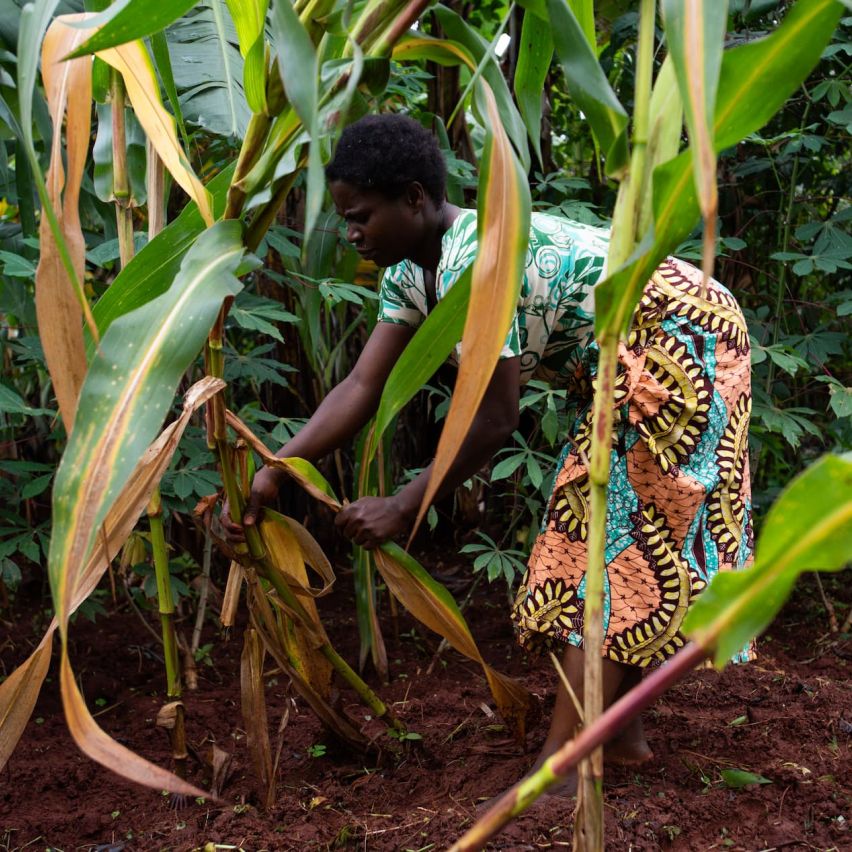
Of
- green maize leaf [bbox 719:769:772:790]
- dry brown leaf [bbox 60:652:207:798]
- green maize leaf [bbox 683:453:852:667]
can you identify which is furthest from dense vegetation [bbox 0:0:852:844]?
green maize leaf [bbox 719:769:772:790]

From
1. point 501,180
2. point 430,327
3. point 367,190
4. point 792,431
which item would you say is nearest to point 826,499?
point 501,180

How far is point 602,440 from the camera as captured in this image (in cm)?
96

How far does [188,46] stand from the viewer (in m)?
2.33

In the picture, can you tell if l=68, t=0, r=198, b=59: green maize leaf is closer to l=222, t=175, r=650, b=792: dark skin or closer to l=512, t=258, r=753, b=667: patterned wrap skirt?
l=222, t=175, r=650, b=792: dark skin

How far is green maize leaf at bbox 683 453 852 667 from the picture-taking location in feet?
2.34

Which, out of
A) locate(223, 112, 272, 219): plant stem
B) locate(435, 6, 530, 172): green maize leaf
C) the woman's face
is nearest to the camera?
locate(435, 6, 530, 172): green maize leaf

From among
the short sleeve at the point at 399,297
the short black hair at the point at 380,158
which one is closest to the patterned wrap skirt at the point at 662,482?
the short sleeve at the point at 399,297

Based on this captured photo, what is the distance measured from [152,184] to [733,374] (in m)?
1.07

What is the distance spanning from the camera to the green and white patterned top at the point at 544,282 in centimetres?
161

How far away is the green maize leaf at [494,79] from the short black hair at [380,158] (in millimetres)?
295

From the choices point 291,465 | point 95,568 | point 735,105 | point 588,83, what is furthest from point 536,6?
point 95,568

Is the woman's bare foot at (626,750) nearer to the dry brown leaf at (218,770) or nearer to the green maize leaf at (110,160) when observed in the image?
the dry brown leaf at (218,770)

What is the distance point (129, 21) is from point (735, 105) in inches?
25.8

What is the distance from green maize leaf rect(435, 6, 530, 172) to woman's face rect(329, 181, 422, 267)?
0.35 meters
